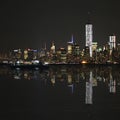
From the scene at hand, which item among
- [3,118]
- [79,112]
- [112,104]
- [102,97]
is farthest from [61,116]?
[102,97]

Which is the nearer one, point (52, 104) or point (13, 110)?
point (13, 110)

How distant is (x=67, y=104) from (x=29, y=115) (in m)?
2.60

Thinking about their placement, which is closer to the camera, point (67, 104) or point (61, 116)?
point (61, 116)

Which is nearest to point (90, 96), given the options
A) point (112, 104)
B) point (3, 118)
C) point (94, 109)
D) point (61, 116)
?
point (112, 104)

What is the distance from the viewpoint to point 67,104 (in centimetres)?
1289

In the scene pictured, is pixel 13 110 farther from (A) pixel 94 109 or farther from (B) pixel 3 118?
(A) pixel 94 109

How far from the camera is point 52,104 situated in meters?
13.0

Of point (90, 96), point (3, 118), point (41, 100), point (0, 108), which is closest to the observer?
point (3, 118)

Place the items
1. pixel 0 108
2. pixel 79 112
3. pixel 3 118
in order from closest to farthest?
pixel 3 118 → pixel 79 112 → pixel 0 108

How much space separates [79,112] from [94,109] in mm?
669

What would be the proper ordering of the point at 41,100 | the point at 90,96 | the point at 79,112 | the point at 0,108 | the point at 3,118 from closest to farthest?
1. the point at 3,118
2. the point at 79,112
3. the point at 0,108
4. the point at 41,100
5. the point at 90,96

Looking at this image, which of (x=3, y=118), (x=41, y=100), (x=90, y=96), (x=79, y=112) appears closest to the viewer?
(x=3, y=118)

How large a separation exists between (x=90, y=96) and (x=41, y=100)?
2.40 metres

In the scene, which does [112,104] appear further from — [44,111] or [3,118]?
[3,118]
